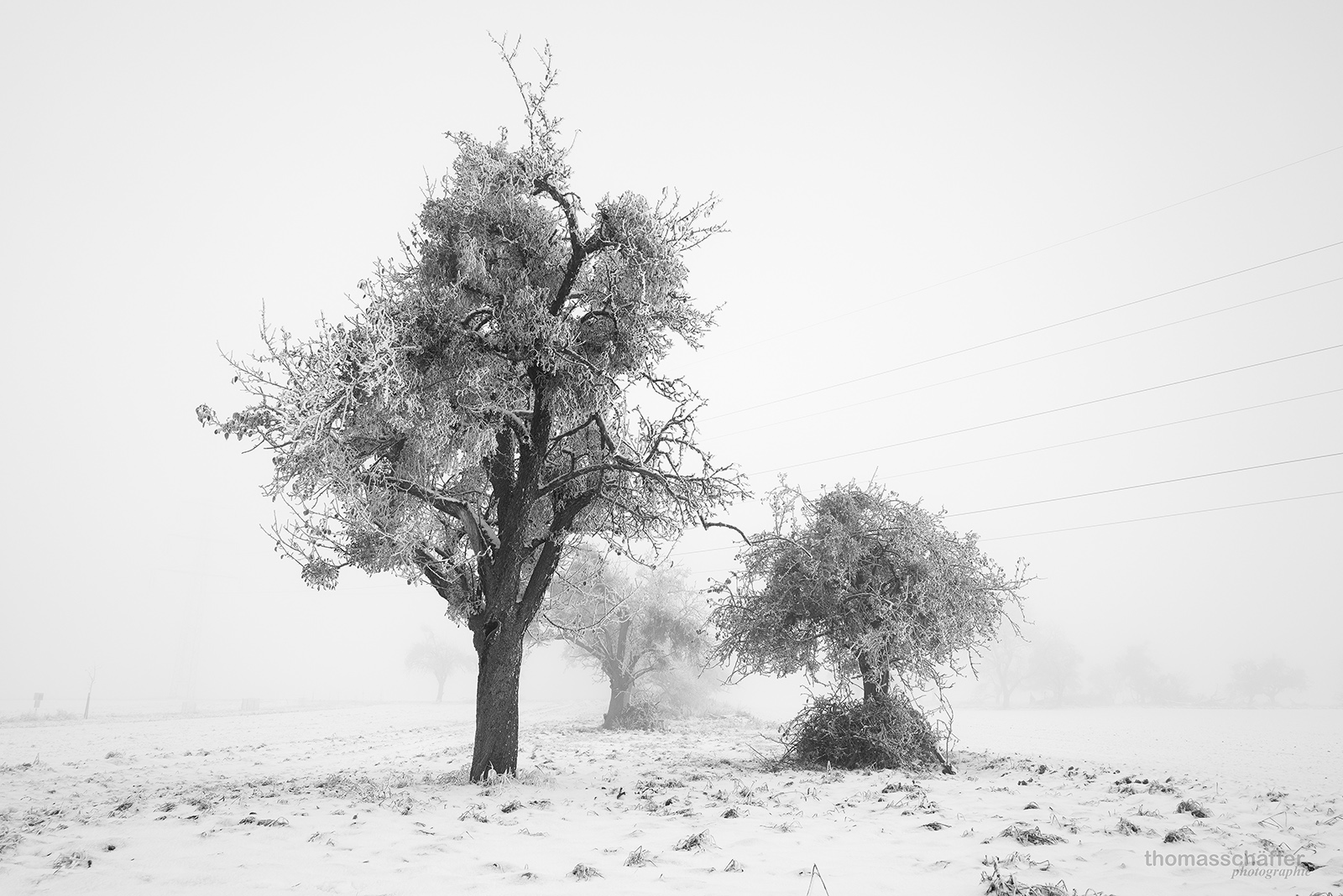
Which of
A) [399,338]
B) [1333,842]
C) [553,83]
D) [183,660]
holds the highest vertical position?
[553,83]

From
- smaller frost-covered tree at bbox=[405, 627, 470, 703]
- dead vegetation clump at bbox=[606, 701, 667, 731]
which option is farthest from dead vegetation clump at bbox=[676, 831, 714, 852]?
smaller frost-covered tree at bbox=[405, 627, 470, 703]

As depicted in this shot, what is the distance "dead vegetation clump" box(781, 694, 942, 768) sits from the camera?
40.8 feet

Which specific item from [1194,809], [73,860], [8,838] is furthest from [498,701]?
[1194,809]

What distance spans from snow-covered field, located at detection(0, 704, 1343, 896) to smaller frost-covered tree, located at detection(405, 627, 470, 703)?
77.7m

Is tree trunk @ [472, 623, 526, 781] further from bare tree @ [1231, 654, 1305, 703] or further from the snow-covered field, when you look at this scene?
bare tree @ [1231, 654, 1305, 703]

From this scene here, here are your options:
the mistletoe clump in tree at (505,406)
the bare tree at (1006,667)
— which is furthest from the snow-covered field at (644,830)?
the bare tree at (1006,667)

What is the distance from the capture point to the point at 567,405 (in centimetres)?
1177

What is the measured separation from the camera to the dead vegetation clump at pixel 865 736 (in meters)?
12.4

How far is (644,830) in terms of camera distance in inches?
248

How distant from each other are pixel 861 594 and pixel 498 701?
25.4ft

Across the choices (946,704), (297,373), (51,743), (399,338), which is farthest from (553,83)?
(51,743)

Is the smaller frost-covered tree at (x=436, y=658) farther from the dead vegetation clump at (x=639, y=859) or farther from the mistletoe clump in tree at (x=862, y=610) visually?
the dead vegetation clump at (x=639, y=859)

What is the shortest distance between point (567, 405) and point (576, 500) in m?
1.82

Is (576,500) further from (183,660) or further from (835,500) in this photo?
(183,660)
